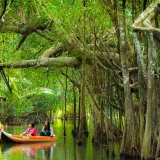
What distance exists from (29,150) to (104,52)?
4.41 m

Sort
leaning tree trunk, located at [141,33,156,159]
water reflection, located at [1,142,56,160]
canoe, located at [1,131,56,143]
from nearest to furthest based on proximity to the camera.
A: leaning tree trunk, located at [141,33,156,159], water reflection, located at [1,142,56,160], canoe, located at [1,131,56,143]

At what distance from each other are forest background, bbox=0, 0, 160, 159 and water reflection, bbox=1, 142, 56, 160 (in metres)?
1.70

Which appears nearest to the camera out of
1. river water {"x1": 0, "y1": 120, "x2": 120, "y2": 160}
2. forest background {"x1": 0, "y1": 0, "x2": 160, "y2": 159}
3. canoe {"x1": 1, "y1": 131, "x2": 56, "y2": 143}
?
forest background {"x1": 0, "y1": 0, "x2": 160, "y2": 159}

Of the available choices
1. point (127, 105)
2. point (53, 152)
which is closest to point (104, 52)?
point (127, 105)

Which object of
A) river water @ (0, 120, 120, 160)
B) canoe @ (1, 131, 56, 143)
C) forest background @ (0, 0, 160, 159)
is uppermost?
forest background @ (0, 0, 160, 159)

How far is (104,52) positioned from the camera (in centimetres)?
1434

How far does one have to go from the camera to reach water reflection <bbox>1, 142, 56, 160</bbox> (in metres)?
13.4

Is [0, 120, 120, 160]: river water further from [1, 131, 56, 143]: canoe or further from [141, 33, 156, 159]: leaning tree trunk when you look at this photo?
[141, 33, 156, 159]: leaning tree trunk

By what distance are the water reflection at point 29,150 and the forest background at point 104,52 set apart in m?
1.70

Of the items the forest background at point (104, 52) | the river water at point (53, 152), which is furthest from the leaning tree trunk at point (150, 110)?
the river water at point (53, 152)

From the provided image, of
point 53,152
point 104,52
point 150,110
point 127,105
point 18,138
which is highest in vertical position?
point 104,52

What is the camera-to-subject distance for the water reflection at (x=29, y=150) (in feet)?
43.8

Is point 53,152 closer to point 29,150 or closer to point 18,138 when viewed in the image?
point 29,150

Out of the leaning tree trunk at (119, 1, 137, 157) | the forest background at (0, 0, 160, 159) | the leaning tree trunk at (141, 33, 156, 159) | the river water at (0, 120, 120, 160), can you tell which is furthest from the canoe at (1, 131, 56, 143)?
the leaning tree trunk at (141, 33, 156, 159)
